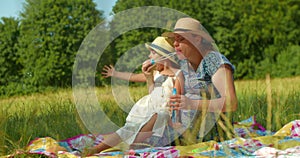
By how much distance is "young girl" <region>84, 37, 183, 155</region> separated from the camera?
8.59ft

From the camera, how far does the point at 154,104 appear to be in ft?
9.53

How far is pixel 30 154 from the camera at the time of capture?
7.88ft

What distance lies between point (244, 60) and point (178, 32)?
10701mm

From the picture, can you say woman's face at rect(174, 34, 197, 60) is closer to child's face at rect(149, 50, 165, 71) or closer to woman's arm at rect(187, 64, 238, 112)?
woman's arm at rect(187, 64, 238, 112)

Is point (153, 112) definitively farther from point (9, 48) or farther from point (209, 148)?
point (9, 48)

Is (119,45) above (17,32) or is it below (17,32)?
below

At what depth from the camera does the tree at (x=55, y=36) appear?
962 centimetres

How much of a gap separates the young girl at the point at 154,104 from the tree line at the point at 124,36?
3.55m

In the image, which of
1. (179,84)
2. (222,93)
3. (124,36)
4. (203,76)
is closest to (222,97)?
(222,93)

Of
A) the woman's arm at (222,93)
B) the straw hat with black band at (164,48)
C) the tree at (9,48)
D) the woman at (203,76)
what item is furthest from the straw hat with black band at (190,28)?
the tree at (9,48)

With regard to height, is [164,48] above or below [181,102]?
above

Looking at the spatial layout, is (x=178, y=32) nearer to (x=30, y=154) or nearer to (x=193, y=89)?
(x=193, y=89)

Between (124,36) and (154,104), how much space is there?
6272 mm

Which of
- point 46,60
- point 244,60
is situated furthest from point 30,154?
point 244,60
